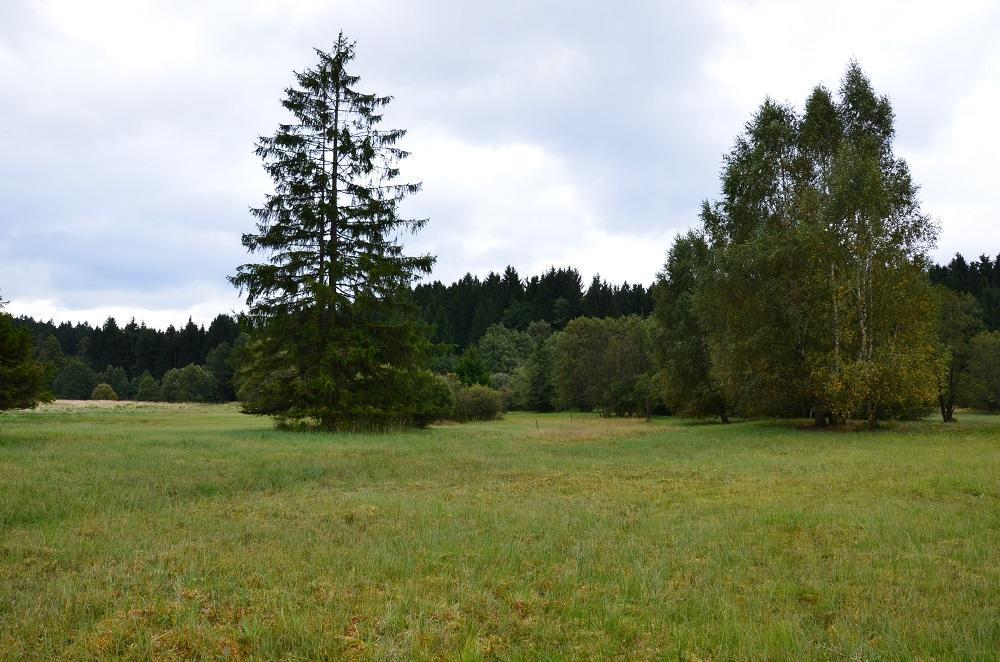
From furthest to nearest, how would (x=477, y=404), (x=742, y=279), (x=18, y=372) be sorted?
(x=477, y=404) → (x=742, y=279) → (x=18, y=372)

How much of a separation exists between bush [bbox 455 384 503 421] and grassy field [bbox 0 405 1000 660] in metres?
34.8

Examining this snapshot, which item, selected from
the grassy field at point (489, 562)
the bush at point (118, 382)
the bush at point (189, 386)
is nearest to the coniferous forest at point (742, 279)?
the grassy field at point (489, 562)

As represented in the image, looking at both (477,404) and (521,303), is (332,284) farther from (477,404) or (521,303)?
(521,303)

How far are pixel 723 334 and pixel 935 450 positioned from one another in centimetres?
1290

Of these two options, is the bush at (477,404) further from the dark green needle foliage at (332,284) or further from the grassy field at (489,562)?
the grassy field at (489,562)

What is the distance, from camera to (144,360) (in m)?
133

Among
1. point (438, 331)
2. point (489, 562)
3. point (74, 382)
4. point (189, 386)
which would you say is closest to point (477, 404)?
point (489, 562)

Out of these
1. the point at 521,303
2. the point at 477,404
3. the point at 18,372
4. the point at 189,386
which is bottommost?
the point at 477,404

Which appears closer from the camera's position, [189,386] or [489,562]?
[489,562]

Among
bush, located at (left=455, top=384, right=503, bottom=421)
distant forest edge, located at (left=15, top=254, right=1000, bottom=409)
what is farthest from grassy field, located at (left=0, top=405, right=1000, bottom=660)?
distant forest edge, located at (left=15, top=254, right=1000, bottom=409)

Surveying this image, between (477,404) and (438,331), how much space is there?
53518 mm

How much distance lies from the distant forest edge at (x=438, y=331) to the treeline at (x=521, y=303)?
0.66 feet

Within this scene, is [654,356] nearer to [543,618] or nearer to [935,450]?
[935,450]

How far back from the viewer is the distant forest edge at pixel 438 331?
342ft
